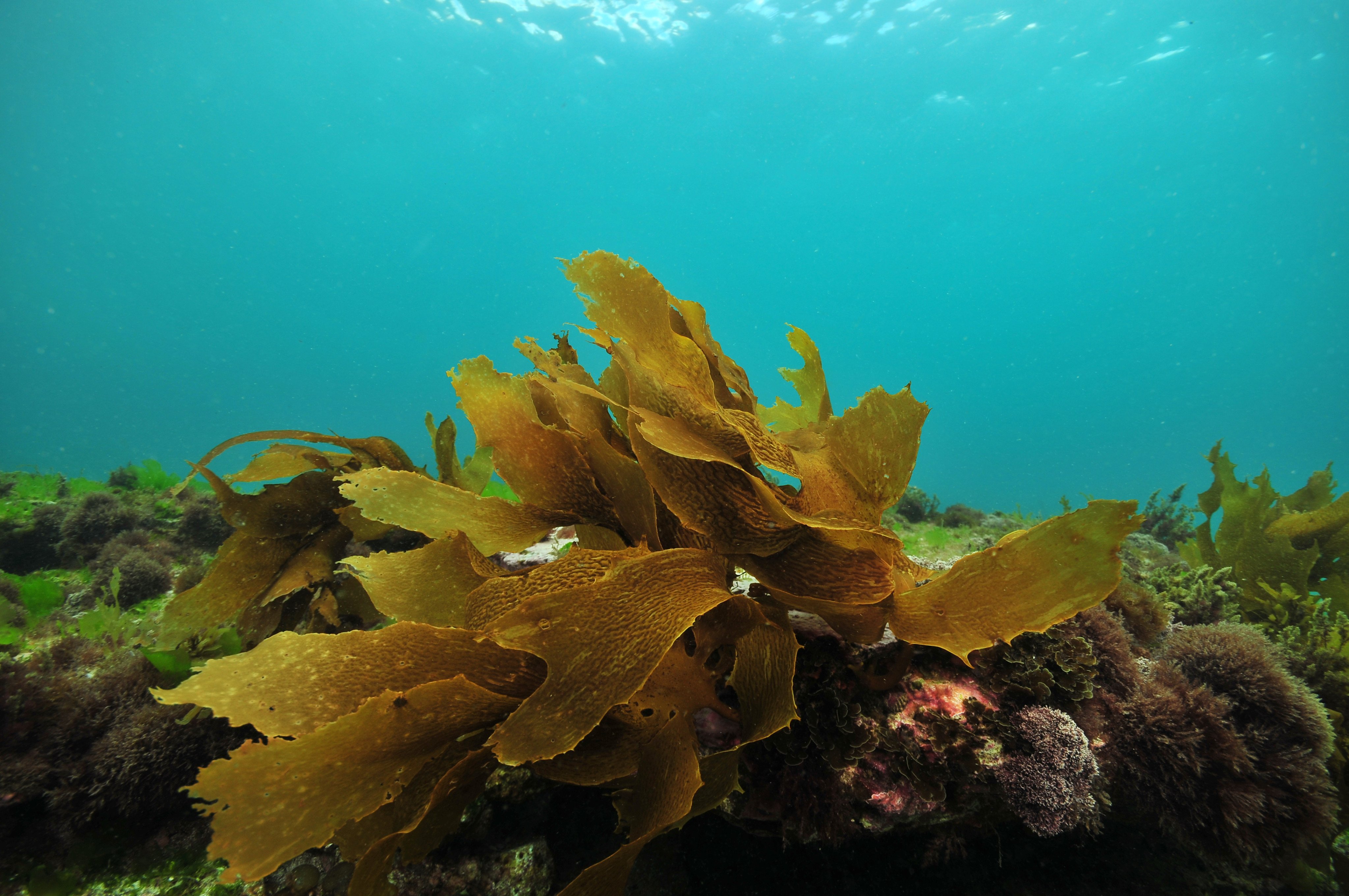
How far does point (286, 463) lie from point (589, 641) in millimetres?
1601

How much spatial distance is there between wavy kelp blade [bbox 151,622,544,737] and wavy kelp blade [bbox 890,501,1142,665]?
709 mm

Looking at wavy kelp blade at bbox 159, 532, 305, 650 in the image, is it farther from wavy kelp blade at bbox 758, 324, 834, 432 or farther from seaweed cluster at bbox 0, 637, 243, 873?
wavy kelp blade at bbox 758, 324, 834, 432

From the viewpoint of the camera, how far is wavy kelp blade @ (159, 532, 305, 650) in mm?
1504

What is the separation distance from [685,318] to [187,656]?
177 centimetres

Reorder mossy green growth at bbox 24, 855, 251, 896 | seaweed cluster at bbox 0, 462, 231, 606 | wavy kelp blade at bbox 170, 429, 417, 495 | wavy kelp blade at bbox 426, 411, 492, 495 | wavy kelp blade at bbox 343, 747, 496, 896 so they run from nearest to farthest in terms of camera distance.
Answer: wavy kelp blade at bbox 343, 747, 496, 896
mossy green growth at bbox 24, 855, 251, 896
wavy kelp blade at bbox 170, 429, 417, 495
wavy kelp blade at bbox 426, 411, 492, 495
seaweed cluster at bbox 0, 462, 231, 606

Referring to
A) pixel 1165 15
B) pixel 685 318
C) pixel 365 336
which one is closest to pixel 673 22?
pixel 1165 15

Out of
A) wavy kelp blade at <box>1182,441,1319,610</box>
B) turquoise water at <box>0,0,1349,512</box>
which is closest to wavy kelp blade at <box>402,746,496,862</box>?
wavy kelp blade at <box>1182,441,1319,610</box>

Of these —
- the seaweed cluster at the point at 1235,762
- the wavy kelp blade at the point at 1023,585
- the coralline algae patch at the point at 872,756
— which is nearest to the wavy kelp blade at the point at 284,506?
the coralline algae patch at the point at 872,756

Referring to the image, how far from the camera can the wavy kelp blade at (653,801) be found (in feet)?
2.71

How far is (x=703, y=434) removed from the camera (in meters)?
1.03

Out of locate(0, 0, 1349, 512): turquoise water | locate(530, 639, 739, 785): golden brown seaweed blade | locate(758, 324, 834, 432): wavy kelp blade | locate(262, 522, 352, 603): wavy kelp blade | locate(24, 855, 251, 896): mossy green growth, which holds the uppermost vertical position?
locate(0, 0, 1349, 512): turquoise water

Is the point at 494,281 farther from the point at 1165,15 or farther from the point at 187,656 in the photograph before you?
the point at 187,656

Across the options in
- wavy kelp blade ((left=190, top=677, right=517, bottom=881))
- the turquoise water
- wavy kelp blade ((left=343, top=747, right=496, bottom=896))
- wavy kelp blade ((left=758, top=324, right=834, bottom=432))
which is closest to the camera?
wavy kelp blade ((left=190, top=677, right=517, bottom=881))

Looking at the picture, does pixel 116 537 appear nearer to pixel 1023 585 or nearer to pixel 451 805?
pixel 451 805
